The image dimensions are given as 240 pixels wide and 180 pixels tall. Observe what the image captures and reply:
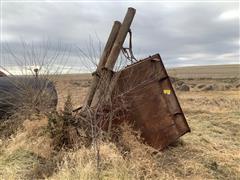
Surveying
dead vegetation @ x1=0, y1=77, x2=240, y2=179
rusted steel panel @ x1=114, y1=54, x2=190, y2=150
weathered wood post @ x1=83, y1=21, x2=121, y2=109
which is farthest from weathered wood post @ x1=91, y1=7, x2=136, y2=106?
dead vegetation @ x1=0, y1=77, x2=240, y2=179

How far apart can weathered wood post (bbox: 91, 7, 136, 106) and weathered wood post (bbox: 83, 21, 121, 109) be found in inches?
4.1

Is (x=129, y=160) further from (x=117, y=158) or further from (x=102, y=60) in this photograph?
(x=102, y=60)

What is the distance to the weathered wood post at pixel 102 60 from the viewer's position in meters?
6.89

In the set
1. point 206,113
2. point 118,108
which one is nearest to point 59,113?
point 118,108

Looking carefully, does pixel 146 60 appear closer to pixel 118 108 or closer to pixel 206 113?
pixel 118 108

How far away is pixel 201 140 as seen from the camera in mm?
7984

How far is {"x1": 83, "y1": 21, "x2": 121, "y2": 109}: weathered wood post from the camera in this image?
6887mm

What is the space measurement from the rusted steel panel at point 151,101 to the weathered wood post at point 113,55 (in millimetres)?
246

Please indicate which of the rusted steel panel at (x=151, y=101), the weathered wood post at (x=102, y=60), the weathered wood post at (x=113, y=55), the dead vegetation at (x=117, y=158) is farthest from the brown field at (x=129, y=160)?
the weathered wood post at (x=102, y=60)

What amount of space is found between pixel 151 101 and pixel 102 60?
128cm

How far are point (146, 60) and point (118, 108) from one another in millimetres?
1126

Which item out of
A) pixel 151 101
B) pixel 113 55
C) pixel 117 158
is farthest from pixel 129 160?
pixel 113 55

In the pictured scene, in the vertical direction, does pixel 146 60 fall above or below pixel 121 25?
below

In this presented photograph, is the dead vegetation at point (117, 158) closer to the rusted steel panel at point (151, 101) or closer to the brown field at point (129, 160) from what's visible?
the brown field at point (129, 160)
